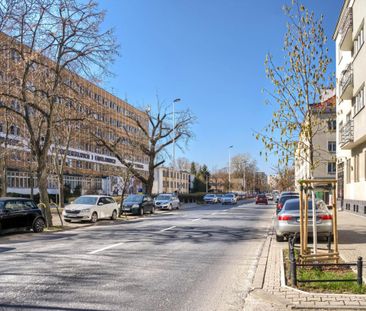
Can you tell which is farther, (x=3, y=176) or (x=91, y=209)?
(x=3, y=176)

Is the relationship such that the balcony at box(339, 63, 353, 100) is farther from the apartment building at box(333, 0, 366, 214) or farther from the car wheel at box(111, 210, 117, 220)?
the car wheel at box(111, 210, 117, 220)

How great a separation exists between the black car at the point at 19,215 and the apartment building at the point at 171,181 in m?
85.7

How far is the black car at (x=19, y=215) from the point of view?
1869cm

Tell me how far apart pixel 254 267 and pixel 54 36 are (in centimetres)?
1560

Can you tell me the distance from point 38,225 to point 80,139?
65.5 ft

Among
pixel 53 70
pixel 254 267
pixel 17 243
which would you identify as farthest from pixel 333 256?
pixel 53 70

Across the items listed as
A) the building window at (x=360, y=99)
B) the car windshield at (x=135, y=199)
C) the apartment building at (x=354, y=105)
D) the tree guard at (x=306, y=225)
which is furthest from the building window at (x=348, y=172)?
the tree guard at (x=306, y=225)

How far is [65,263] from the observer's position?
35.5 ft

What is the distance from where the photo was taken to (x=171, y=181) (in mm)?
130375

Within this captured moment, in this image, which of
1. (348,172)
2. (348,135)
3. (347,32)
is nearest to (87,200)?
(348,135)

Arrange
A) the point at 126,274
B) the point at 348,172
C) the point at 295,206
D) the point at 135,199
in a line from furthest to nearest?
the point at 348,172 → the point at 135,199 → the point at 295,206 → the point at 126,274

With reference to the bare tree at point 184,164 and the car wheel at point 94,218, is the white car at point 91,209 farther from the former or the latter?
the bare tree at point 184,164

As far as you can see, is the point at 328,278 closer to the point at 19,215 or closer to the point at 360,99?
the point at 19,215

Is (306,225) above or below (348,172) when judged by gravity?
below
